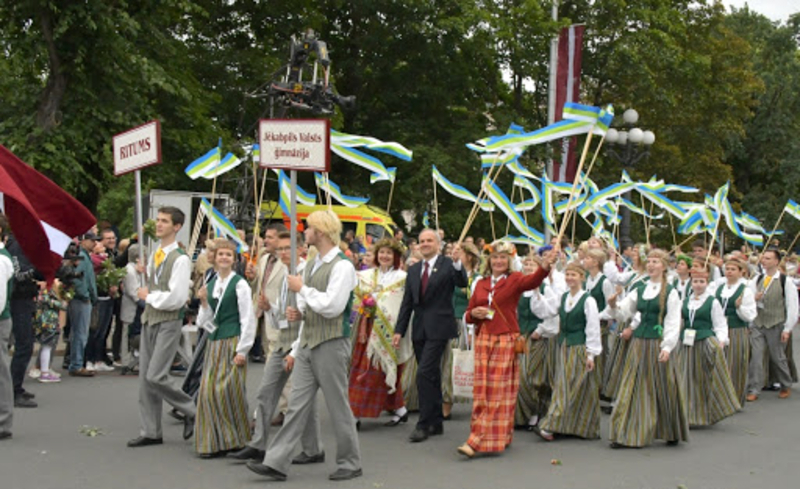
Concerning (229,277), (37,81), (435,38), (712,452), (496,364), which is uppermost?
(435,38)

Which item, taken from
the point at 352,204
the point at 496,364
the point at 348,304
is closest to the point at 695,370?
the point at 496,364

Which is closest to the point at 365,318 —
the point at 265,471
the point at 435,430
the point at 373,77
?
the point at 435,430

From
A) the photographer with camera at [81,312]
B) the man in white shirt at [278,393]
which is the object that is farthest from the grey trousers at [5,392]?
the photographer with camera at [81,312]

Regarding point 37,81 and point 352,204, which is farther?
point 37,81

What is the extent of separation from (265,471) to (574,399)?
311cm

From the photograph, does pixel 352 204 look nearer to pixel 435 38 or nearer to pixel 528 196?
pixel 435 38

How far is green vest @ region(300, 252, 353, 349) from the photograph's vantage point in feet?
23.5

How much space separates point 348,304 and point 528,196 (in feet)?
71.3

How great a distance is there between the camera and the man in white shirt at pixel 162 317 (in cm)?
805

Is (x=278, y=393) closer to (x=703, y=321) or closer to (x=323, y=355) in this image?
(x=323, y=355)

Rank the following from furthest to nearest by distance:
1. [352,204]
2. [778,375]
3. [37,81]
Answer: [37,81] → [352,204] → [778,375]

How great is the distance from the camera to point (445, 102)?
27078 mm

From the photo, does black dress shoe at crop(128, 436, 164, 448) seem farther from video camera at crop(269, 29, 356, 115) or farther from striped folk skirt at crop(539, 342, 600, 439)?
video camera at crop(269, 29, 356, 115)

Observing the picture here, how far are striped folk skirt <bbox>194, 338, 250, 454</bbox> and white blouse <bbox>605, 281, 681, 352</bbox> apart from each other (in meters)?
3.49
